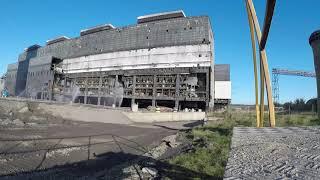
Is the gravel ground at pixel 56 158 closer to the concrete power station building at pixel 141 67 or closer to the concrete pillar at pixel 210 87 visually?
the concrete pillar at pixel 210 87

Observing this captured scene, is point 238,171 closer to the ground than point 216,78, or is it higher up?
closer to the ground

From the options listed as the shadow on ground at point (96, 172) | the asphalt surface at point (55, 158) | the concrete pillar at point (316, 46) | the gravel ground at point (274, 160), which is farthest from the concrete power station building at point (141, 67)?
the gravel ground at point (274, 160)

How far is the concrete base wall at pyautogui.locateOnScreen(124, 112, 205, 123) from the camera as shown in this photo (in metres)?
49.0

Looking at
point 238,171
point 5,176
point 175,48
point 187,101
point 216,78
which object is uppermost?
point 175,48

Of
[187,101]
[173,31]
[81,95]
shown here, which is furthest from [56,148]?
[81,95]

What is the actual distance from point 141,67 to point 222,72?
72.4ft

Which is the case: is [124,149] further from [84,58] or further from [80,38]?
[80,38]

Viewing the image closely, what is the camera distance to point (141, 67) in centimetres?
7912

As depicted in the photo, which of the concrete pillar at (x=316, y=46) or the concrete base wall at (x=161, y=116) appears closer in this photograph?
the concrete pillar at (x=316, y=46)

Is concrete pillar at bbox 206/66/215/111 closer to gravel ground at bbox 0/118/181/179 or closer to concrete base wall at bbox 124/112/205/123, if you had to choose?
concrete base wall at bbox 124/112/205/123

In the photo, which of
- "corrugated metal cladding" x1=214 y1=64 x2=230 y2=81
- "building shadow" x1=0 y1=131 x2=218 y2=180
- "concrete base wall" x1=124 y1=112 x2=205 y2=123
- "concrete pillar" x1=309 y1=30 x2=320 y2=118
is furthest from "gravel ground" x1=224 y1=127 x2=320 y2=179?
"corrugated metal cladding" x1=214 y1=64 x2=230 y2=81

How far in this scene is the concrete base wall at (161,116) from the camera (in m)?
49.0

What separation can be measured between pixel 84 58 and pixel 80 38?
9.53m

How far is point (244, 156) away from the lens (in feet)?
17.5
